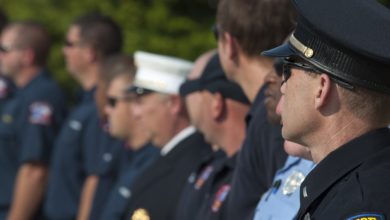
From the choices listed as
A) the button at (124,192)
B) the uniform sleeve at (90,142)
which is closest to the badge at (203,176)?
the button at (124,192)

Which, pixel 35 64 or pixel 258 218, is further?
pixel 35 64

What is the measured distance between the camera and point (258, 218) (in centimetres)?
372

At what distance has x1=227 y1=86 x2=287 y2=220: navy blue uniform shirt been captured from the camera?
405 cm

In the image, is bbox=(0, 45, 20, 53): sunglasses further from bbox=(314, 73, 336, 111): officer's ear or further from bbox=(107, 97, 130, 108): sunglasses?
bbox=(314, 73, 336, 111): officer's ear

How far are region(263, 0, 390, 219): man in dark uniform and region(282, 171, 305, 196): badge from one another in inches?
25.4

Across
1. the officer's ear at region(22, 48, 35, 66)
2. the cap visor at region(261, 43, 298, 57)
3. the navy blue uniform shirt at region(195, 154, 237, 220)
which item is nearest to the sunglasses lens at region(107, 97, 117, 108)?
the officer's ear at region(22, 48, 35, 66)

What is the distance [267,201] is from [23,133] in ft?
17.2

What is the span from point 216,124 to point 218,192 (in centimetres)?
38

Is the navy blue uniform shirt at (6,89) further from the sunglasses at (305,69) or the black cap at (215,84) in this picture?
the sunglasses at (305,69)

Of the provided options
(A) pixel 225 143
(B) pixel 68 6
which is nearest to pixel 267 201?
(A) pixel 225 143

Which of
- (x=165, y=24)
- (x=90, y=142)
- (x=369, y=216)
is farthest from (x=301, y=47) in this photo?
(x=165, y=24)

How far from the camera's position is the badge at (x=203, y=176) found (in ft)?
16.3

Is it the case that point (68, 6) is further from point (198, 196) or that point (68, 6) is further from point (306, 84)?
point (306, 84)

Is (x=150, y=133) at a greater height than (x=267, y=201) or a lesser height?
lesser
